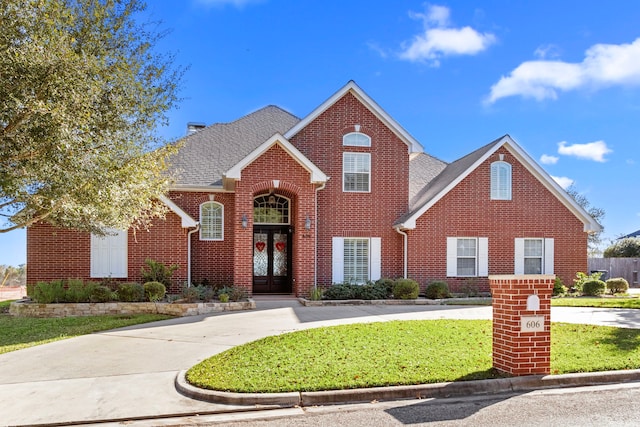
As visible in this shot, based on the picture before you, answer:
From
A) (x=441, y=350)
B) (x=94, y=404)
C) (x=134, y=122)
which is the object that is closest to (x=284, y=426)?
(x=94, y=404)

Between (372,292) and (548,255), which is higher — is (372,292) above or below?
below

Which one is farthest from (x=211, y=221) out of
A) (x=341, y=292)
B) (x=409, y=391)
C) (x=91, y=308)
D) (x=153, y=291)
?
(x=409, y=391)

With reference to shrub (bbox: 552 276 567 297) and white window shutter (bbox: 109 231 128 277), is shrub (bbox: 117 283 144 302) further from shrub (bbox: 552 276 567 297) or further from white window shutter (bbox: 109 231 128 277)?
shrub (bbox: 552 276 567 297)

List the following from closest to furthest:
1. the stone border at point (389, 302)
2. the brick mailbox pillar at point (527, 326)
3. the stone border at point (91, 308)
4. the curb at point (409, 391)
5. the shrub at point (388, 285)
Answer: the curb at point (409, 391) → the brick mailbox pillar at point (527, 326) → the stone border at point (91, 308) → the stone border at point (389, 302) → the shrub at point (388, 285)

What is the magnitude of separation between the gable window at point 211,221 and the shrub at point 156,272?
187cm

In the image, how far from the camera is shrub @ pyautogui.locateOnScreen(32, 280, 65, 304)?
14.6 m

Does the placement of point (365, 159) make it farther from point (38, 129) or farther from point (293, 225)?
point (38, 129)

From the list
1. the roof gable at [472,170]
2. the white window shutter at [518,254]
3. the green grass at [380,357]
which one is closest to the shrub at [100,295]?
the green grass at [380,357]

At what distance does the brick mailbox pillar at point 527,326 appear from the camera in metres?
7.30

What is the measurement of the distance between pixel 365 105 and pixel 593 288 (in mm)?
10925

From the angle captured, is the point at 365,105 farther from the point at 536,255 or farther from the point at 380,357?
the point at 380,357

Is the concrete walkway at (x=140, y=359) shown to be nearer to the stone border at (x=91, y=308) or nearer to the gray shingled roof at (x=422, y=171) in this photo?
the stone border at (x=91, y=308)

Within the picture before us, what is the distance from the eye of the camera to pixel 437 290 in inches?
680

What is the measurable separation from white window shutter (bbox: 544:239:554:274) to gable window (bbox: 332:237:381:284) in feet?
21.3
